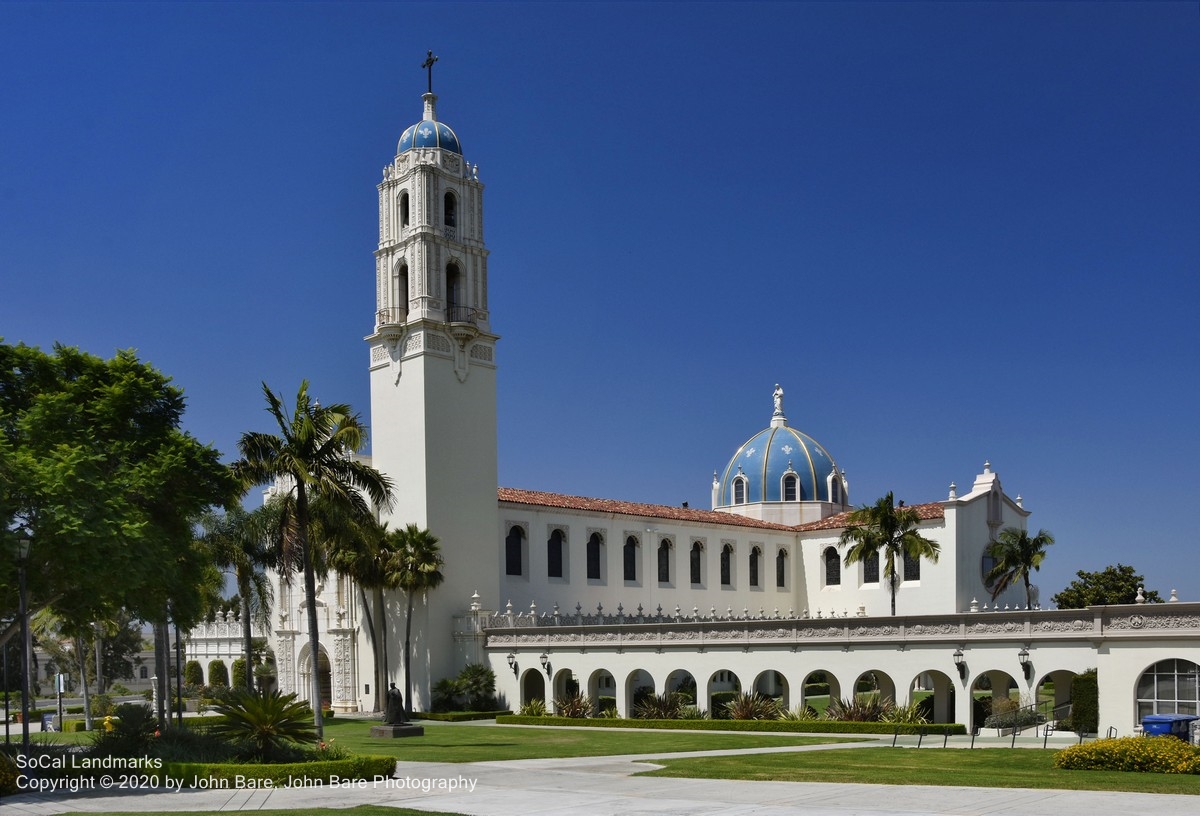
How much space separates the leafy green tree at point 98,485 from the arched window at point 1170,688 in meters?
26.1

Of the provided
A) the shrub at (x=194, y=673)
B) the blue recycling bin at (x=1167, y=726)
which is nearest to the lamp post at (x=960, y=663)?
the blue recycling bin at (x=1167, y=726)

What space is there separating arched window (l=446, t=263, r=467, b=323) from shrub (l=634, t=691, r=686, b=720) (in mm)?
20852

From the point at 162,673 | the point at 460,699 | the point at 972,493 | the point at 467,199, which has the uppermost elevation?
the point at 467,199

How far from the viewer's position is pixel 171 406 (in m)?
33.7

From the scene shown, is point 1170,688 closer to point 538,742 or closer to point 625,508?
point 538,742

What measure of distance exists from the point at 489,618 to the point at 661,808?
1454 inches

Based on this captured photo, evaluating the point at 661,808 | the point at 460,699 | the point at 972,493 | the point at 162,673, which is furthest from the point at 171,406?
the point at 972,493

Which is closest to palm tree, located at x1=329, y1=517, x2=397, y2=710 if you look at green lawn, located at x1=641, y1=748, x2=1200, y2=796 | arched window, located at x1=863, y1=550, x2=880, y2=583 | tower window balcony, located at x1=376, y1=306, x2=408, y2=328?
tower window balcony, located at x1=376, y1=306, x2=408, y2=328

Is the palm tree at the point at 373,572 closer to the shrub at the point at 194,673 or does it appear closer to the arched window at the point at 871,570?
the shrub at the point at 194,673

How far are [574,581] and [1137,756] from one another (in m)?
39.8

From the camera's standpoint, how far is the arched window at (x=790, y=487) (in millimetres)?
78625

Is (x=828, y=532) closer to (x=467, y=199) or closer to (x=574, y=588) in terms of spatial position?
(x=574, y=588)

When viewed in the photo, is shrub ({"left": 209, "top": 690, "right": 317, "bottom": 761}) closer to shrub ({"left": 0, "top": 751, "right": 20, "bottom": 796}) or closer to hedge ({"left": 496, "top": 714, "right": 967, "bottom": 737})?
shrub ({"left": 0, "top": 751, "right": 20, "bottom": 796})

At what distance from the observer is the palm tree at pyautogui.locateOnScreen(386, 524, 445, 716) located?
52875 mm
